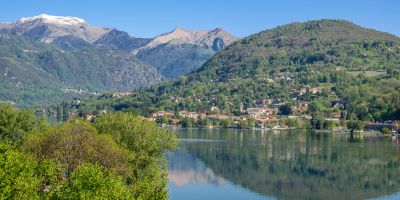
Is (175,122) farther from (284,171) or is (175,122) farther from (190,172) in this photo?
(190,172)

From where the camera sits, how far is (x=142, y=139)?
48.3 meters

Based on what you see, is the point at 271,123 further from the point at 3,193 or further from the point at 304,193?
the point at 3,193

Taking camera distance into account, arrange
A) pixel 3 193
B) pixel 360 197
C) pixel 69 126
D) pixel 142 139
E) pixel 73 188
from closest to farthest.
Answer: pixel 3 193
pixel 73 188
pixel 69 126
pixel 142 139
pixel 360 197

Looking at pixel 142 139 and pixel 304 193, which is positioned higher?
pixel 142 139

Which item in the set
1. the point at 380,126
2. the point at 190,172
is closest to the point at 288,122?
→ the point at 380,126

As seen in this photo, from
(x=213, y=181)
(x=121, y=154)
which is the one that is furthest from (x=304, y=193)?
(x=121, y=154)

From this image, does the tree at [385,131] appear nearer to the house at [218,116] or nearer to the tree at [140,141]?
the house at [218,116]

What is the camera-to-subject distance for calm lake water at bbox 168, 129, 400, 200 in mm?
65500

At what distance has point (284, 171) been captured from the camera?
7975 centimetres

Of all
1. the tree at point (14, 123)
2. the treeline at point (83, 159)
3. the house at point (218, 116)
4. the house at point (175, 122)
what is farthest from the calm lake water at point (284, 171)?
the house at point (218, 116)

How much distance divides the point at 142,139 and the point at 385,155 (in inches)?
2167

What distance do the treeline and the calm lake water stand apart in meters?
13.0

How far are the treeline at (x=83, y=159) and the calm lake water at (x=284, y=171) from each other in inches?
513

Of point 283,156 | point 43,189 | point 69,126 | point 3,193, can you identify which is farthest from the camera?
point 283,156
